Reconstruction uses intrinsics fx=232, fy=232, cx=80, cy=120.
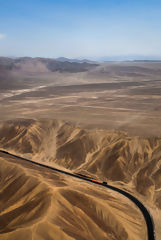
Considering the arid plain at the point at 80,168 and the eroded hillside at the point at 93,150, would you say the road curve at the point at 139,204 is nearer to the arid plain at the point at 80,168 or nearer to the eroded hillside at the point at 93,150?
the arid plain at the point at 80,168

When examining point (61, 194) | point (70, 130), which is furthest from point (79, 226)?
point (70, 130)

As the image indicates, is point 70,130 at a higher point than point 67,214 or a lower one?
higher

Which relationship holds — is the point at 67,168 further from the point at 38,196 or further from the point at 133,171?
the point at 38,196

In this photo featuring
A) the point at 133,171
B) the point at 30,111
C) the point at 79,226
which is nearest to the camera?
the point at 79,226

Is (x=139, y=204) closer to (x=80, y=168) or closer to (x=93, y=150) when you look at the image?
(x=80, y=168)

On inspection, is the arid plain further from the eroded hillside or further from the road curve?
the road curve

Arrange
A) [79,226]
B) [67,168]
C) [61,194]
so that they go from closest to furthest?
[79,226]
[61,194]
[67,168]

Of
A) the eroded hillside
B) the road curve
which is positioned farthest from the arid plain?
the road curve

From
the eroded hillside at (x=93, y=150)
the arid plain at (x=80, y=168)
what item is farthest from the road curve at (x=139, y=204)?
the eroded hillside at (x=93, y=150)
